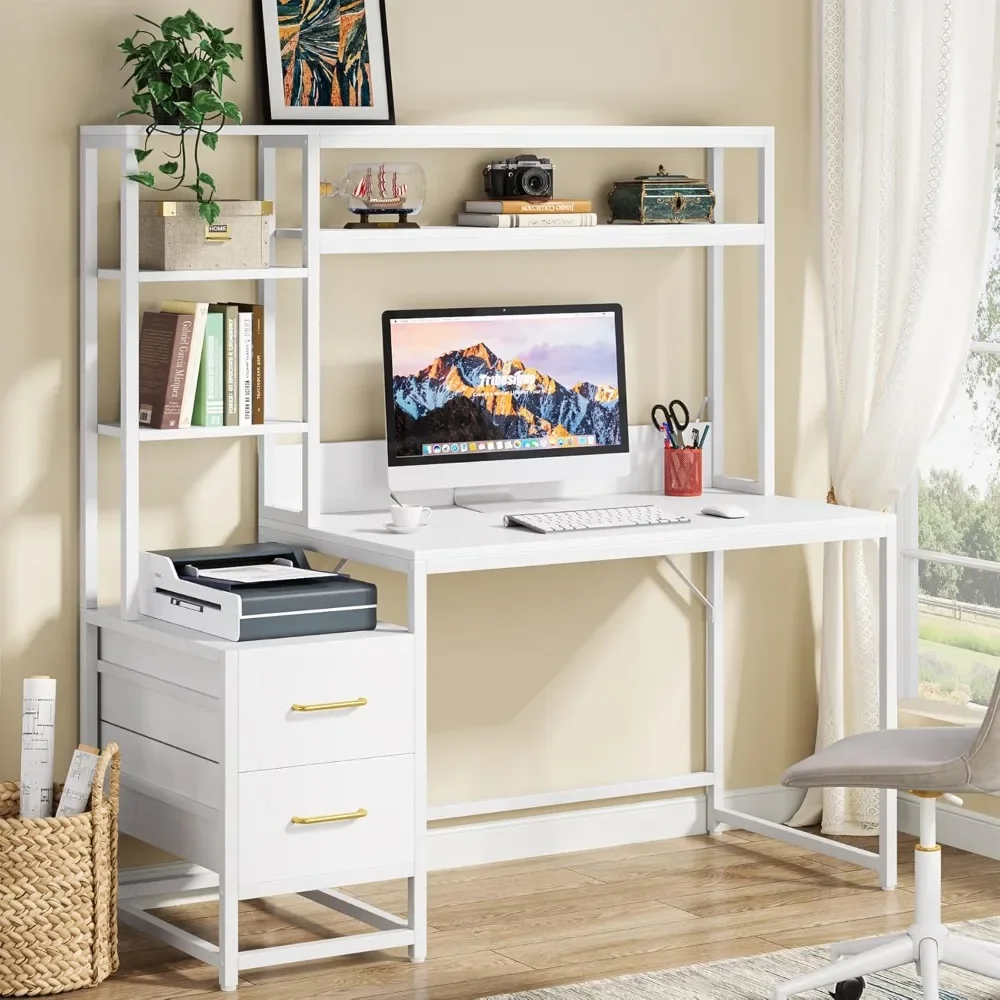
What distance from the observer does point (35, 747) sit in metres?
3.27

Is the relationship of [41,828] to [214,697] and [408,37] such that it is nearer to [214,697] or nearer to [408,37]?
[214,697]

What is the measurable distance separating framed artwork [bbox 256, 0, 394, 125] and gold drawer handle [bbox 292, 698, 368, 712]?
3.92ft

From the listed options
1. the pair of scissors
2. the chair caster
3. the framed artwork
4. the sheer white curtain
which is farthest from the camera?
the pair of scissors

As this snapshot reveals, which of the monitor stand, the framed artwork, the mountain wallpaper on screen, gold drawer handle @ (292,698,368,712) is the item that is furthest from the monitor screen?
gold drawer handle @ (292,698,368,712)

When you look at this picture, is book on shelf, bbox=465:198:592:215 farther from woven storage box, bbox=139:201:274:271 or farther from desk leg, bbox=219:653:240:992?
desk leg, bbox=219:653:240:992

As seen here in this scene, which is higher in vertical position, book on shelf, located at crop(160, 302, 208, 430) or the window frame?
book on shelf, located at crop(160, 302, 208, 430)

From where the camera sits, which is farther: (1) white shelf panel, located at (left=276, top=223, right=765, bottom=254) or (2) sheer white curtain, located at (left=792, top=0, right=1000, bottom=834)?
(2) sheer white curtain, located at (left=792, top=0, right=1000, bottom=834)

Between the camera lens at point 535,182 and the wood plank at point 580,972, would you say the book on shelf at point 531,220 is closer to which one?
the camera lens at point 535,182

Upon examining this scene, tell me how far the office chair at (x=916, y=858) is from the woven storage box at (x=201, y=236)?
4.52ft

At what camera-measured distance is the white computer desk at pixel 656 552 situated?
3.35 metres

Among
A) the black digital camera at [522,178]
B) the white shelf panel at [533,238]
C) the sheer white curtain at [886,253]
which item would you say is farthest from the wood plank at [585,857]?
the black digital camera at [522,178]

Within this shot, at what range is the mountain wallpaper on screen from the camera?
12.4 ft

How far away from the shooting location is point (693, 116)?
164 inches

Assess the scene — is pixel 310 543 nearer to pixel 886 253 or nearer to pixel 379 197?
pixel 379 197
